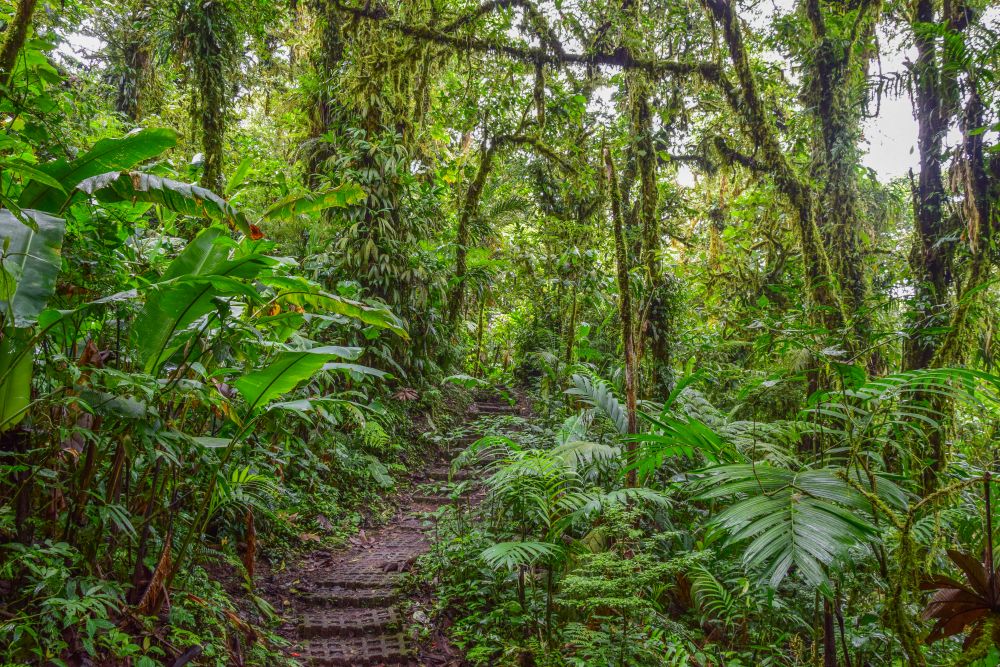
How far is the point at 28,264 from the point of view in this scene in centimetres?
199

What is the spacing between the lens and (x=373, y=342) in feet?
23.2

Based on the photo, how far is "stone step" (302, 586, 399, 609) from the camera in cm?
393

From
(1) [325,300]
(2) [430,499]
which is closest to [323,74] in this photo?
(2) [430,499]

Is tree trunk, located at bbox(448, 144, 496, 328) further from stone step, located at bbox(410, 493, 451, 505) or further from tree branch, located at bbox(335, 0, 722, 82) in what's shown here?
stone step, located at bbox(410, 493, 451, 505)

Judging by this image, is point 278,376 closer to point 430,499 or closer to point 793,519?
point 793,519

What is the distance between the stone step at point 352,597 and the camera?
12.9 feet

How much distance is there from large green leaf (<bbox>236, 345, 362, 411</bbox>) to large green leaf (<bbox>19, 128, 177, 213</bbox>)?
109 centimetres

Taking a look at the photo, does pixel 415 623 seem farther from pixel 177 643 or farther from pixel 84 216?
pixel 84 216

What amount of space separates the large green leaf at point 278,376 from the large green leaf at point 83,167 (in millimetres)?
1092

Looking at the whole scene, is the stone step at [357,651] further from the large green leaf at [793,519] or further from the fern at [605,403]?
the large green leaf at [793,519]

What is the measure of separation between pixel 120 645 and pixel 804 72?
8.24 metres

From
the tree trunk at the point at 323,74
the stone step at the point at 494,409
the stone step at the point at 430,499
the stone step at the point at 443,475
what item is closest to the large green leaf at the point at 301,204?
the stone step at the point at 430,499

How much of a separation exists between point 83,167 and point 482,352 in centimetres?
997

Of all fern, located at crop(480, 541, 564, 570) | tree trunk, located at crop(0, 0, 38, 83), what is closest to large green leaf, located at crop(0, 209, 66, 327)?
tree trunk, located at crop(0, 0, 38, 83)
